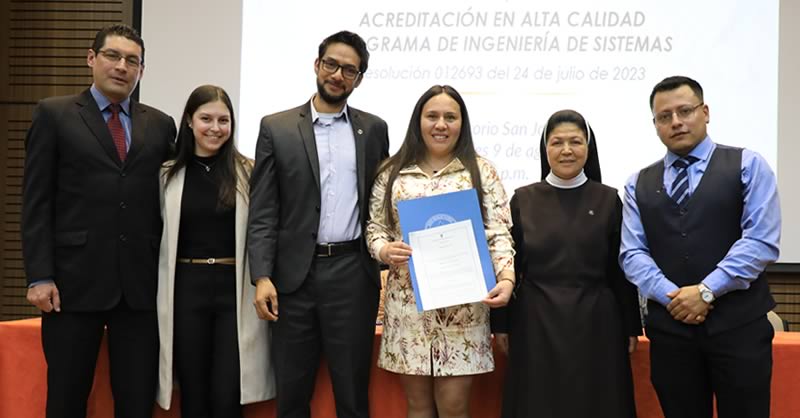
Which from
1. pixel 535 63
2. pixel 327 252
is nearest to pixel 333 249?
pixel 327 252

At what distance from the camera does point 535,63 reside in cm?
430

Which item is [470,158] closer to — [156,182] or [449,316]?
[449,316]

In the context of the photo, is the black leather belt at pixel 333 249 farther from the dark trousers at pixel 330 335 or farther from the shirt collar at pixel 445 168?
the shirt collar at pixel 445 168

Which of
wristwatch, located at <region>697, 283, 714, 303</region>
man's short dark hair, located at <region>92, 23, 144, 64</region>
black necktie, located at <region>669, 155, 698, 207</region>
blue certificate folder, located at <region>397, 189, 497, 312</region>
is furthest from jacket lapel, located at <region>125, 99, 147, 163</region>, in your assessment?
wristwatch, located at <region>697, 283, 714, 303</region>

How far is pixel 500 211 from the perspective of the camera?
7.64 feet

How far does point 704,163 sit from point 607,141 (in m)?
2.08

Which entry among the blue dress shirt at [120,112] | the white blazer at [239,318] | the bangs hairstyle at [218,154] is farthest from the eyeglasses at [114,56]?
the white blazer at [239,318]

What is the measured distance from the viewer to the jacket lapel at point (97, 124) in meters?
2.41

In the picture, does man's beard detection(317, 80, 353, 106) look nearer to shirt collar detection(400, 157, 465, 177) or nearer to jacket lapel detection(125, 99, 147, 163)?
shirt collar detection(400, 157, 465, 177)

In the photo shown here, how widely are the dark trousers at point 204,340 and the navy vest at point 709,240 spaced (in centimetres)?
149

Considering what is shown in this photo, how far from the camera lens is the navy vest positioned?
6.91ft

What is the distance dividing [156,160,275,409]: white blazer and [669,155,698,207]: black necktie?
4.97 feet

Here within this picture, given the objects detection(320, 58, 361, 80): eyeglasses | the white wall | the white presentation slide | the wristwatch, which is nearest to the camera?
the wristwatch

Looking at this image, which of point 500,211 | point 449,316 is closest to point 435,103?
point 500,211
